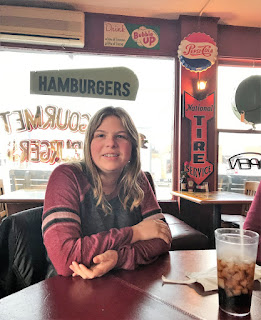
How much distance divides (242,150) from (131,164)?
350cm

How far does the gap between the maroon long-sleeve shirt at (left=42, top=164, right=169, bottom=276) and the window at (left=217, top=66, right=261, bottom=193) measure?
10.9 ft

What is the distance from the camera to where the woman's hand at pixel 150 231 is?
115 centimetres

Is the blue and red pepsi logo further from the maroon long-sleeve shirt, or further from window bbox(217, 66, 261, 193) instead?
the maroon long-sleeve shirt

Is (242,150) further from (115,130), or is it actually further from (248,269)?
(248,269)

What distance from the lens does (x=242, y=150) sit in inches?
174

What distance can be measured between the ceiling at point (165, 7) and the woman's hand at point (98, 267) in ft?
11.4

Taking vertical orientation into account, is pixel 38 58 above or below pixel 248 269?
above

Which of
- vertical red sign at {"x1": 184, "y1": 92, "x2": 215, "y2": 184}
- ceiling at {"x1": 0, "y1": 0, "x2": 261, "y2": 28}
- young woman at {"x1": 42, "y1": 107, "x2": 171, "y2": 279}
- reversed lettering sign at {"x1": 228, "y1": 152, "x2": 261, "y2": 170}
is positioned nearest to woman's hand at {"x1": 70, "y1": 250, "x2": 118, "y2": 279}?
young woman at {"x1": 42, "y1": 107, "x2": 171, "y2": 279}

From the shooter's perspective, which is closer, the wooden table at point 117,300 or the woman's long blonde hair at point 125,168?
the wooden table at point 117,300

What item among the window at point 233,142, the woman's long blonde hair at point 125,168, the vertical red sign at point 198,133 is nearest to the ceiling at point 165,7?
the window at point 233,142

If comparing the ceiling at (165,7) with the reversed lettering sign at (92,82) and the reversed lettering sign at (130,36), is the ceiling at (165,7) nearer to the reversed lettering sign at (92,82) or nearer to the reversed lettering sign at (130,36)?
the reversed lettering sign at (130,36)

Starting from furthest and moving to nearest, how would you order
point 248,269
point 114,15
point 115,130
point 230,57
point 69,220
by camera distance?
point 230,57 → point 114,15 → point 115,130 → point 69,220 → point 248,269

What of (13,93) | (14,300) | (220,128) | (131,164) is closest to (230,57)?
(220,128)

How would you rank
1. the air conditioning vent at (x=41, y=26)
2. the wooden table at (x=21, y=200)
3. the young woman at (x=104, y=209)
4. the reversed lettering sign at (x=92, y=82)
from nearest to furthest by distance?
1. the young woman at (x=104, y=209)
2. the wooden table at (x=21, y=200)
3. the air conditioning vent at (x=41, y=26)
4. the reversed lettering sign at (x=92, y=82)
